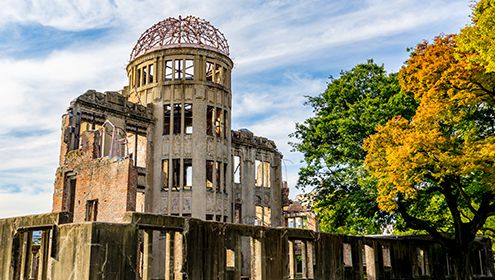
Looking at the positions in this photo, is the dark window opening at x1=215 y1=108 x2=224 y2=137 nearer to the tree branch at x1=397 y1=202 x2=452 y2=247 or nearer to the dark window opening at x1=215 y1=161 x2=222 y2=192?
the dark window opening at x1=215 y1=161 x2=222 y2=192

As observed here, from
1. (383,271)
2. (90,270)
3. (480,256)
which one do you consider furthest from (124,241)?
(480,256)

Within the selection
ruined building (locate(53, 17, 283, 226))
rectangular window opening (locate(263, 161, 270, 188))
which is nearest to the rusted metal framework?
ruined building (locate(53, 17, 283, 226))

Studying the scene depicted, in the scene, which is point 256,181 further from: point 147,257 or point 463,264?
point 147,257

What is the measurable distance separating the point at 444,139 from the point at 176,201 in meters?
14.5

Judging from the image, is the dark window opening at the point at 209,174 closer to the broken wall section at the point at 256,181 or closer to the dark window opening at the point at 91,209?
the broken wall section at the point at 256,181

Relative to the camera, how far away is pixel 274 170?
37.0m

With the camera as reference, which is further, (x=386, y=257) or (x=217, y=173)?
(x=217, y=173)

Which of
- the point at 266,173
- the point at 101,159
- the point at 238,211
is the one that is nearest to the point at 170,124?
the point at 101,159

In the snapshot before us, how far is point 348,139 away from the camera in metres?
26.0

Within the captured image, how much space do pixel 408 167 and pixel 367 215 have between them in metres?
6.57

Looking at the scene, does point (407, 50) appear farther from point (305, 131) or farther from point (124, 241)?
point (124, 241)

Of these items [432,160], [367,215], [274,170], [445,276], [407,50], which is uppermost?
[407,50]

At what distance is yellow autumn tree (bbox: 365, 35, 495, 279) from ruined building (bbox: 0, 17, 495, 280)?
3003 mm

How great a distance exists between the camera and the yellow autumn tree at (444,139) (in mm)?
18672
